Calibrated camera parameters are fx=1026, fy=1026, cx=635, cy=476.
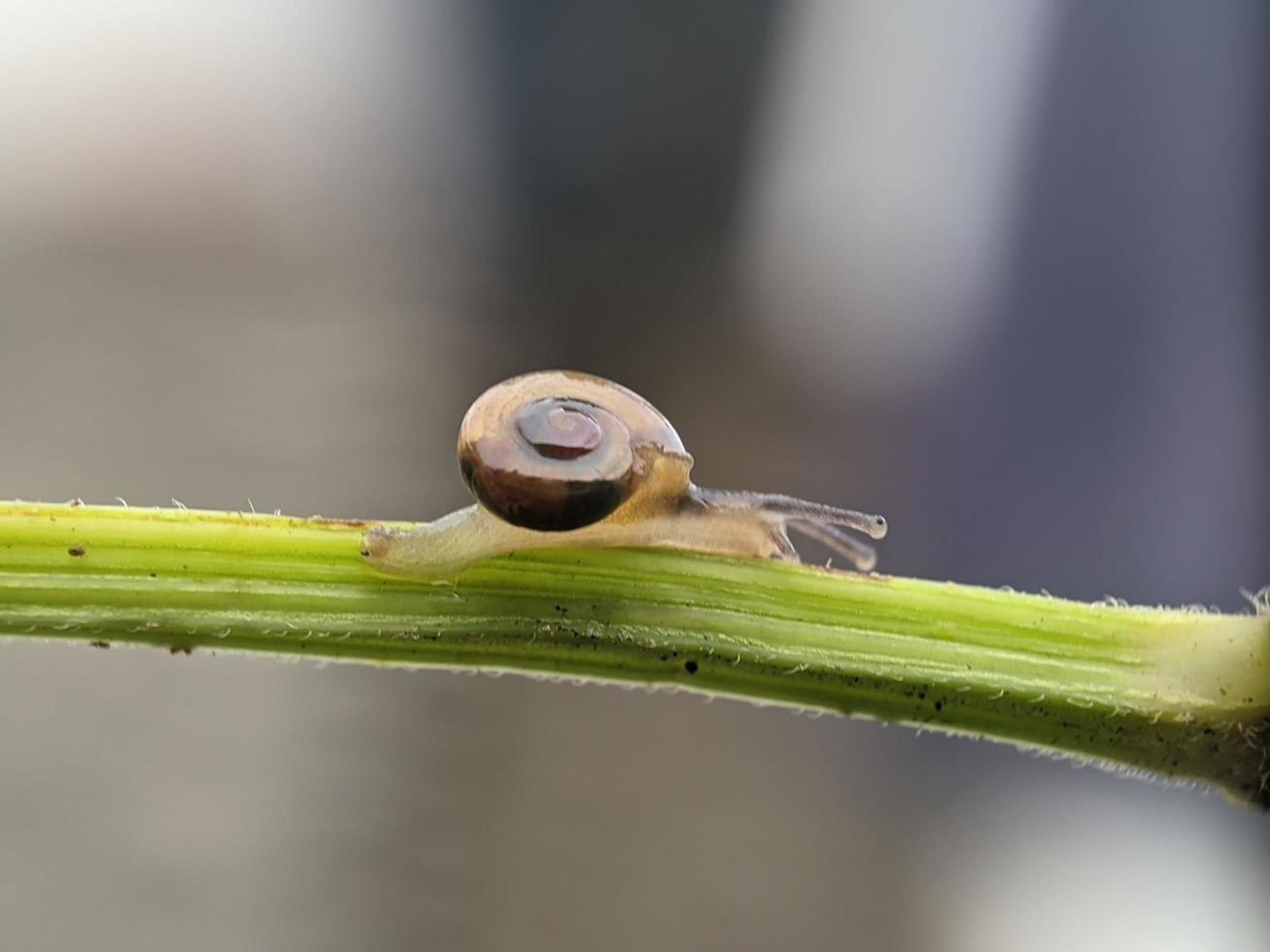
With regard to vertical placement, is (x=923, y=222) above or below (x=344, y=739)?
above

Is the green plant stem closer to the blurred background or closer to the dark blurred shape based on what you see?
the blurred background

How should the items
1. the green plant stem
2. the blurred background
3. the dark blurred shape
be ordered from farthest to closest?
the dark blurred shape, the blurred background, the green plant stem

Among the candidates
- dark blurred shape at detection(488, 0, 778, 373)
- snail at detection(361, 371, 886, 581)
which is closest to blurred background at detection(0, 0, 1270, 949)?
dark blurred shape at detection(488, 0, 778, 373)

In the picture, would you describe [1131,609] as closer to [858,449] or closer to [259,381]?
[858,449]

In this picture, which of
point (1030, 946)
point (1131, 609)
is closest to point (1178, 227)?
point (1030, 946)

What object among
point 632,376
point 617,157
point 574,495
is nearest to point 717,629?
point 574,495
